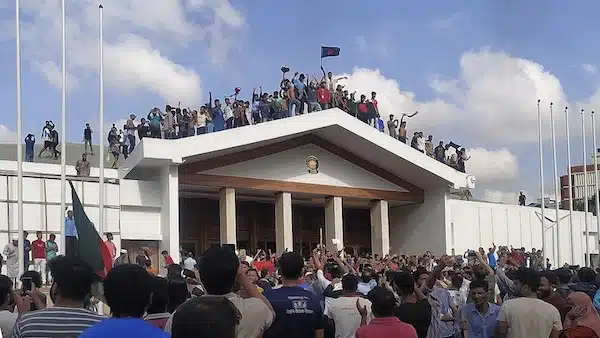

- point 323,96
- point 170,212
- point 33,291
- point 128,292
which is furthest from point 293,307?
point 323,96

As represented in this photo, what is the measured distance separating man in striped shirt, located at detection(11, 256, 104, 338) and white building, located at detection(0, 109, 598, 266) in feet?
55.6

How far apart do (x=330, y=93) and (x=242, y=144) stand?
4.18 metres

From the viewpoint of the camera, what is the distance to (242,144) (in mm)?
22656

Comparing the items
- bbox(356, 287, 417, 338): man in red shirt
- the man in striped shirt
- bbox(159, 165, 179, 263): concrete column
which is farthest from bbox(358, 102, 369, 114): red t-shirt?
the man in striped shirt

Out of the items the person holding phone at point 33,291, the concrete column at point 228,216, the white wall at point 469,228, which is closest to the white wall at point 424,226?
the white wall at point 469,228

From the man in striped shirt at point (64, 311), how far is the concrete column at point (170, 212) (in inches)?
714

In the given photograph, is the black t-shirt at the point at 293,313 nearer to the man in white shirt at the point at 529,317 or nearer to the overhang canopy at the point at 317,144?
the man in white shirt at the point at 529,317

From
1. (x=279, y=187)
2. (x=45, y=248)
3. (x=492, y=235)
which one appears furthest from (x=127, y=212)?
(x=492, y=235)

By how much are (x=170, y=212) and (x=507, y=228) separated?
17269 millimetres

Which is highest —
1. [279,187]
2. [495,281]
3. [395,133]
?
[395,133]

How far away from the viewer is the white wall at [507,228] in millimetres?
30672

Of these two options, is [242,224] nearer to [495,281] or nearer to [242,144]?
[242,144]

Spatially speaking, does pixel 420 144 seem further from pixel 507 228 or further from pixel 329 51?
pixel 507 228

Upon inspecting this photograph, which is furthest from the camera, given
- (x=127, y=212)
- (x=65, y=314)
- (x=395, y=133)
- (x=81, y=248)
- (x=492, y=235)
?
(x=492, y=235)
